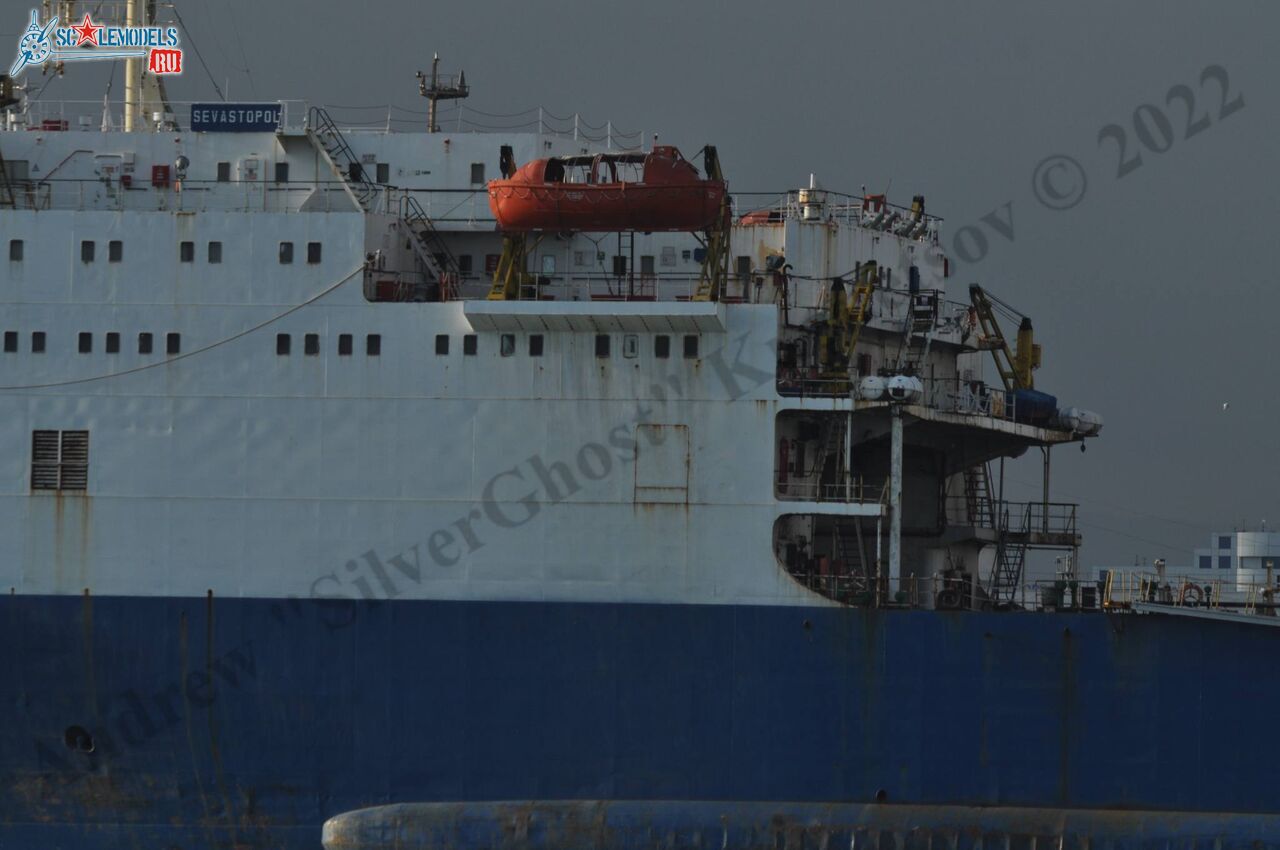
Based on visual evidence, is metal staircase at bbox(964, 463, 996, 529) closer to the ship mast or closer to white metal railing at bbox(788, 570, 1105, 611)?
white metal railing at bbox(788, 570, 1105, 611)

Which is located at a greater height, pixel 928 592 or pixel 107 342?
pixel 107 342

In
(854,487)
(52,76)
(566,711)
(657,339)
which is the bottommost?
(566,711)

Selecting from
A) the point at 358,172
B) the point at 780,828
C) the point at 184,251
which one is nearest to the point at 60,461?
the point at 184,251

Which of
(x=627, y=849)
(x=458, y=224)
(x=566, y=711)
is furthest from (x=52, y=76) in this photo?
(x=627, y=849)

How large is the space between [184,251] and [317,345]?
2.57 metres

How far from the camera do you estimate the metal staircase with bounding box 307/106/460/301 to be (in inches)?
1227

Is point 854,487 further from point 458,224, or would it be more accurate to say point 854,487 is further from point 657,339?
point 458,224

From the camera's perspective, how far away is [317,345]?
98.2ft

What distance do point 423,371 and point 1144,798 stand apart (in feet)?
40.4

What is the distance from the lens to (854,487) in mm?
29906

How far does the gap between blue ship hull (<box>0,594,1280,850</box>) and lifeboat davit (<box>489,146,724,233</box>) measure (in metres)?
5.70

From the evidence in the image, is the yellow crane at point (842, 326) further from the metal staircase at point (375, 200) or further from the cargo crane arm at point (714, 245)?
the metal staircase at point (375, 200)

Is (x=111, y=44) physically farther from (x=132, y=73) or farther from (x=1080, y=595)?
(x=1080, y=595)

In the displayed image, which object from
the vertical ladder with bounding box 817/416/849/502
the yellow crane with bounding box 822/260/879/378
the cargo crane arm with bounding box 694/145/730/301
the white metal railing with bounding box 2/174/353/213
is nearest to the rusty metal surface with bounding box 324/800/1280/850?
the vertical ladder with bounding box 817/416/849/502
